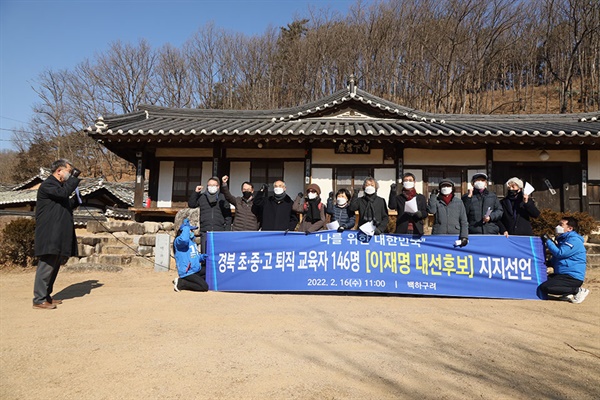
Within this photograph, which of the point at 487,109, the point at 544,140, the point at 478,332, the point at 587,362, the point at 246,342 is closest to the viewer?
the point at 587,362

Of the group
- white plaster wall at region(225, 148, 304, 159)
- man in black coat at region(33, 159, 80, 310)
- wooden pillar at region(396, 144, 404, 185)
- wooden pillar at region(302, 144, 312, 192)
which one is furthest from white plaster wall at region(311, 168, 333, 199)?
man in black coat at region(33, 159, 80, 310)

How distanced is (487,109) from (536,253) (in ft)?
73.3

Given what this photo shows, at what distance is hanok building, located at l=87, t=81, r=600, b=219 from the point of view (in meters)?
10.0

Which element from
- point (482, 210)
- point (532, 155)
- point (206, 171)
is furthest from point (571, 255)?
point (206, 171)

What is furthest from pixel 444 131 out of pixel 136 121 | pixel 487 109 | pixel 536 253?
pixel 487 109

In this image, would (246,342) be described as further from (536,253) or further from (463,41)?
(463,41)

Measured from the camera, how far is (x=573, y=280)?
5316 mm

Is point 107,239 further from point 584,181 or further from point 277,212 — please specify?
point 584,181

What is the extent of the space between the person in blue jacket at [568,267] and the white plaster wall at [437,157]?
5.84m

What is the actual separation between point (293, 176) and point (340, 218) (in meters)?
5.58

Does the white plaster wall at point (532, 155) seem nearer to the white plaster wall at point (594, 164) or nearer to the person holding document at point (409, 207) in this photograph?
the white plaster wall at point (594, 164)

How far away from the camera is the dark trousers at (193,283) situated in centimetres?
586

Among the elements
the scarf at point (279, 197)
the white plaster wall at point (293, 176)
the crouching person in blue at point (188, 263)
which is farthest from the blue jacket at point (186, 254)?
the white plaster wall at point (293, 176)

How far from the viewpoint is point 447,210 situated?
596cm
